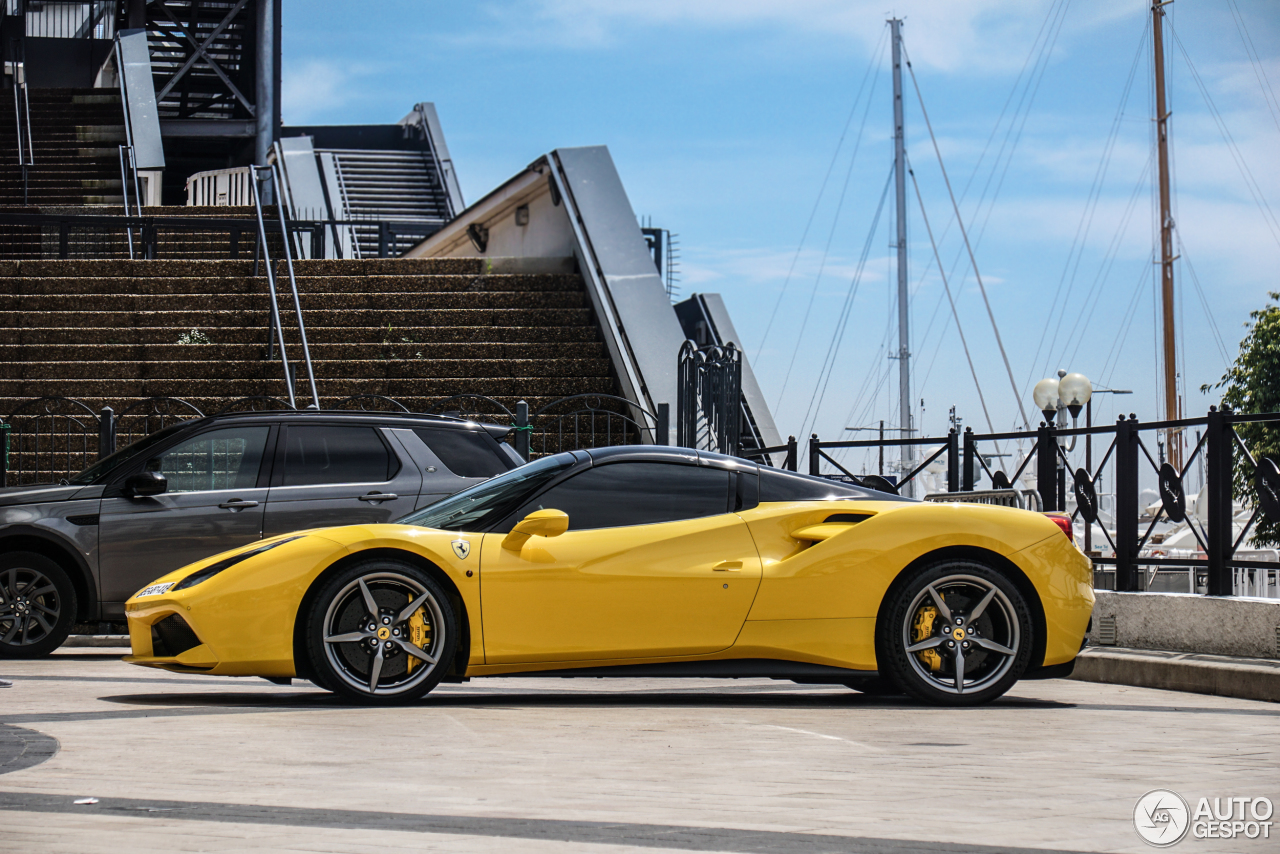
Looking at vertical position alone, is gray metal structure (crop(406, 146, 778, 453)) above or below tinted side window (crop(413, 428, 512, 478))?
above

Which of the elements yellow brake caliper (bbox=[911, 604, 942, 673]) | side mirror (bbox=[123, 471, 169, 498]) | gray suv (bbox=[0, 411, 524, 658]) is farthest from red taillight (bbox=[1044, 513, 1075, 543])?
side mirror (bbox=[123, 471, 169, 498])

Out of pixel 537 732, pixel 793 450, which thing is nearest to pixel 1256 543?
pixel 793 450

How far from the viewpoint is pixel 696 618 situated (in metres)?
6.47

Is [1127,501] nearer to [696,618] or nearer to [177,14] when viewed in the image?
[696,618]

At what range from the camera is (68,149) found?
111ft

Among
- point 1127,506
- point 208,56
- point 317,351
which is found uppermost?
point 208,56

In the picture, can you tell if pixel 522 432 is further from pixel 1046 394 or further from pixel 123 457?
pixel 1046 394

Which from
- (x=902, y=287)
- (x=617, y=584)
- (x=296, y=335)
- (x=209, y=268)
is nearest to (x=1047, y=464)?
(x=617, y=584)

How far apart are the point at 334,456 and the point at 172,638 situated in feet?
9.56

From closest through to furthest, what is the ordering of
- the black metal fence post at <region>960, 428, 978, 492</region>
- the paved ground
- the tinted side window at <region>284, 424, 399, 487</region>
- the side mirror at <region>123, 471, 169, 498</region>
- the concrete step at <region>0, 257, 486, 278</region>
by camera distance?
the paved ground < the side mirror at <region>123, 471, 169, 498</region> < the tinted side window at <region>284, 424, 399, 487</region> < the black metal fence post at <region>960, 428, 978, 492</region> < the concrete step at <region>0, 257, 486, 278</region>

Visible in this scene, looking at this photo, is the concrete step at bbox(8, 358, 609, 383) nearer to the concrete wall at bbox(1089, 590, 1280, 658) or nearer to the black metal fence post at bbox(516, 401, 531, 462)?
the black metal fence post at bbox(516, 401, 531, 462)

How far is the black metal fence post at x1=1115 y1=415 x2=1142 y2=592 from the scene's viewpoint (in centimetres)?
939

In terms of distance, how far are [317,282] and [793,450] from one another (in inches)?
330

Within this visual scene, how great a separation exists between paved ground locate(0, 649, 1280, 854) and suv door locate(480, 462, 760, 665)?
1.06 feet
